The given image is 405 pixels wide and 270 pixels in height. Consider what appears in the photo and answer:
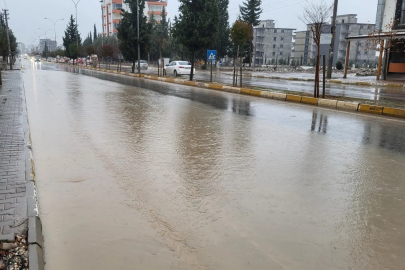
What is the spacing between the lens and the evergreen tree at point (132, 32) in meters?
35.9

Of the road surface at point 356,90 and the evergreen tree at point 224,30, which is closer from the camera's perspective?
the road surface at point 356,90

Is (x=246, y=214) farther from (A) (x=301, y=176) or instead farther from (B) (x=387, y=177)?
(B) (x=387, y=177)

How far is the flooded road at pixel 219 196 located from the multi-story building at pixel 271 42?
327 feet

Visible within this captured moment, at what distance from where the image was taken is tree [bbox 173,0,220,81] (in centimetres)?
2478

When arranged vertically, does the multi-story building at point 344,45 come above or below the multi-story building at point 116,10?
below

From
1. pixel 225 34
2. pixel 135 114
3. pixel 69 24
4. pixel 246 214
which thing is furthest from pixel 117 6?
pixel 246 214

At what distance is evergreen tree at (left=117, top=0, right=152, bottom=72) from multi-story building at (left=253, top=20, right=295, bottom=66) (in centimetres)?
7097

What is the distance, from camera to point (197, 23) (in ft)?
81.4

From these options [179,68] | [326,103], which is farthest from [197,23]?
[326,103]


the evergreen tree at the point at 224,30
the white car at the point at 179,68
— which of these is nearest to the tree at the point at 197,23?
the white car at the point at 179,68

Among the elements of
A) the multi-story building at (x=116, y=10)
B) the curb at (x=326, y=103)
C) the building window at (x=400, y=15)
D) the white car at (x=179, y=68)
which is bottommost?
the curb at (x=326, y=103)

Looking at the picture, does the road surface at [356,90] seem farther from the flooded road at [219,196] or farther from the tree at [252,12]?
the tree at [252,12]

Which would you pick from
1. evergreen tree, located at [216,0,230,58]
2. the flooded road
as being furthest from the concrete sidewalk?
evergreen tree, located at [216,0,230,58]

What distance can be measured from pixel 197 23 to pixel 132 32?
13158mm
